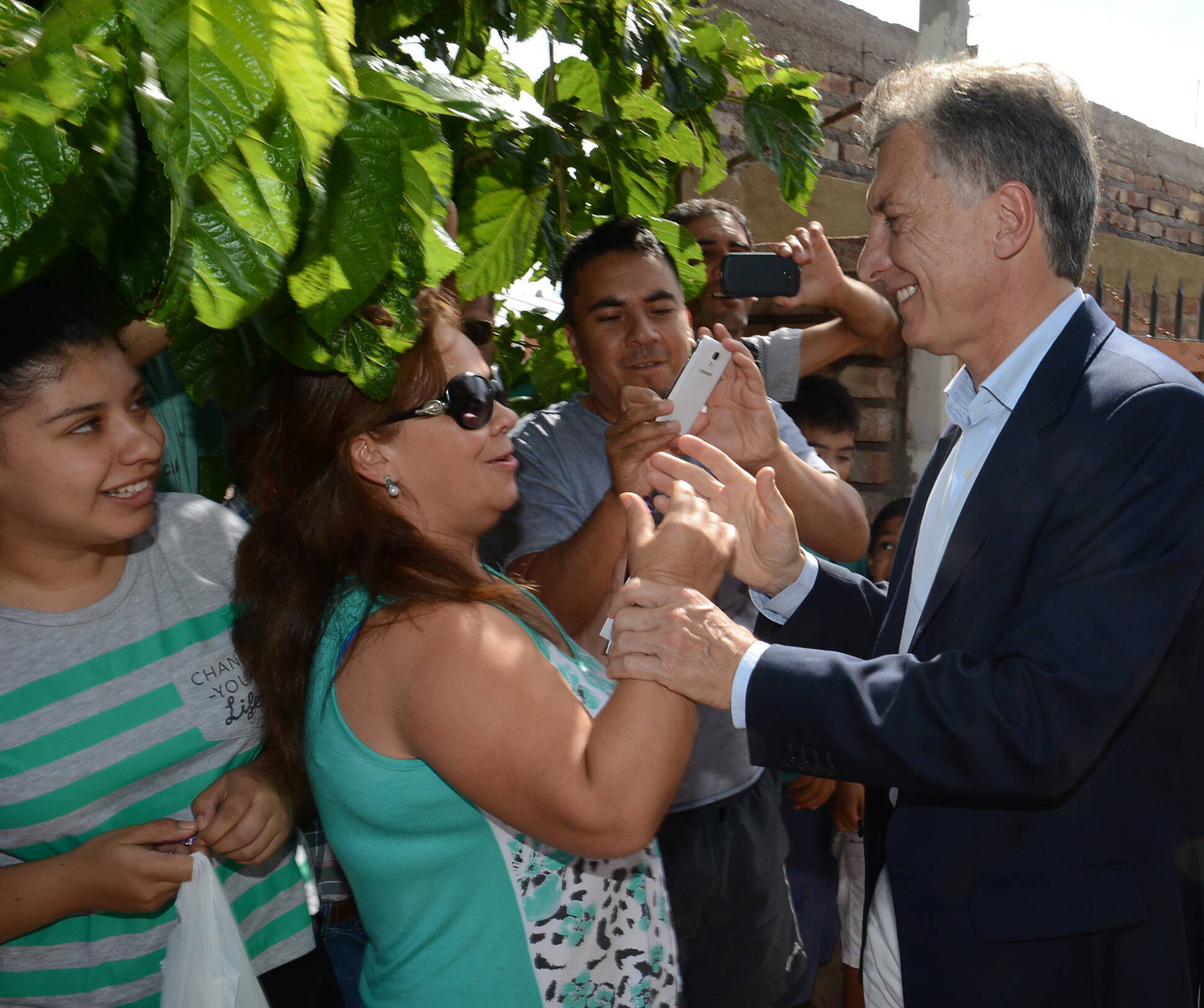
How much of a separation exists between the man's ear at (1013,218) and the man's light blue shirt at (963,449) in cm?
12

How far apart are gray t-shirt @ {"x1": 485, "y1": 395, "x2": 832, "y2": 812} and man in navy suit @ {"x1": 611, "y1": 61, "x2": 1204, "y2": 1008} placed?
2.36 feet

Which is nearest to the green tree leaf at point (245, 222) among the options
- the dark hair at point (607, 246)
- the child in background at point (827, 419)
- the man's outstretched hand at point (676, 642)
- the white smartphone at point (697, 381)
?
the man's outstretched hand at point (676, 642)

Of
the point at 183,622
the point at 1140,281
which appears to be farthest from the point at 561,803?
the point at 1140,281

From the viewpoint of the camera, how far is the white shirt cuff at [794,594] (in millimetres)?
1897

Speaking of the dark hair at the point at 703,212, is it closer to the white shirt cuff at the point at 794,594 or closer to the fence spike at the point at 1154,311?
the white shirt cuff at the point at 794,594

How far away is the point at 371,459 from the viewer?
1625 millimetres

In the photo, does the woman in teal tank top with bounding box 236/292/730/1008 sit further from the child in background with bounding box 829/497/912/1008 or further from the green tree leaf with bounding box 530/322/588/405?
the child in background with bounding box 829/497/912/1008

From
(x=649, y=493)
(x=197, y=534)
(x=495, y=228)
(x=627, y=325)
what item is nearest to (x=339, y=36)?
(x=495, y=228)

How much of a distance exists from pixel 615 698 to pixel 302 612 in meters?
0.50

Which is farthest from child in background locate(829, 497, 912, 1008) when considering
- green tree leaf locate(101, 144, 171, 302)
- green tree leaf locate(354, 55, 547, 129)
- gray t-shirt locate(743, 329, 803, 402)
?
green tree leaf locate(101, 144, 171, 302)

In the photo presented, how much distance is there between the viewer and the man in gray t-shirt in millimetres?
2240

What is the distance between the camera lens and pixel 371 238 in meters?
0.87

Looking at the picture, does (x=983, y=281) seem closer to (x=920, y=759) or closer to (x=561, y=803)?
(x=920, y=759)

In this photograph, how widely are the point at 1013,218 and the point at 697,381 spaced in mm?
824
